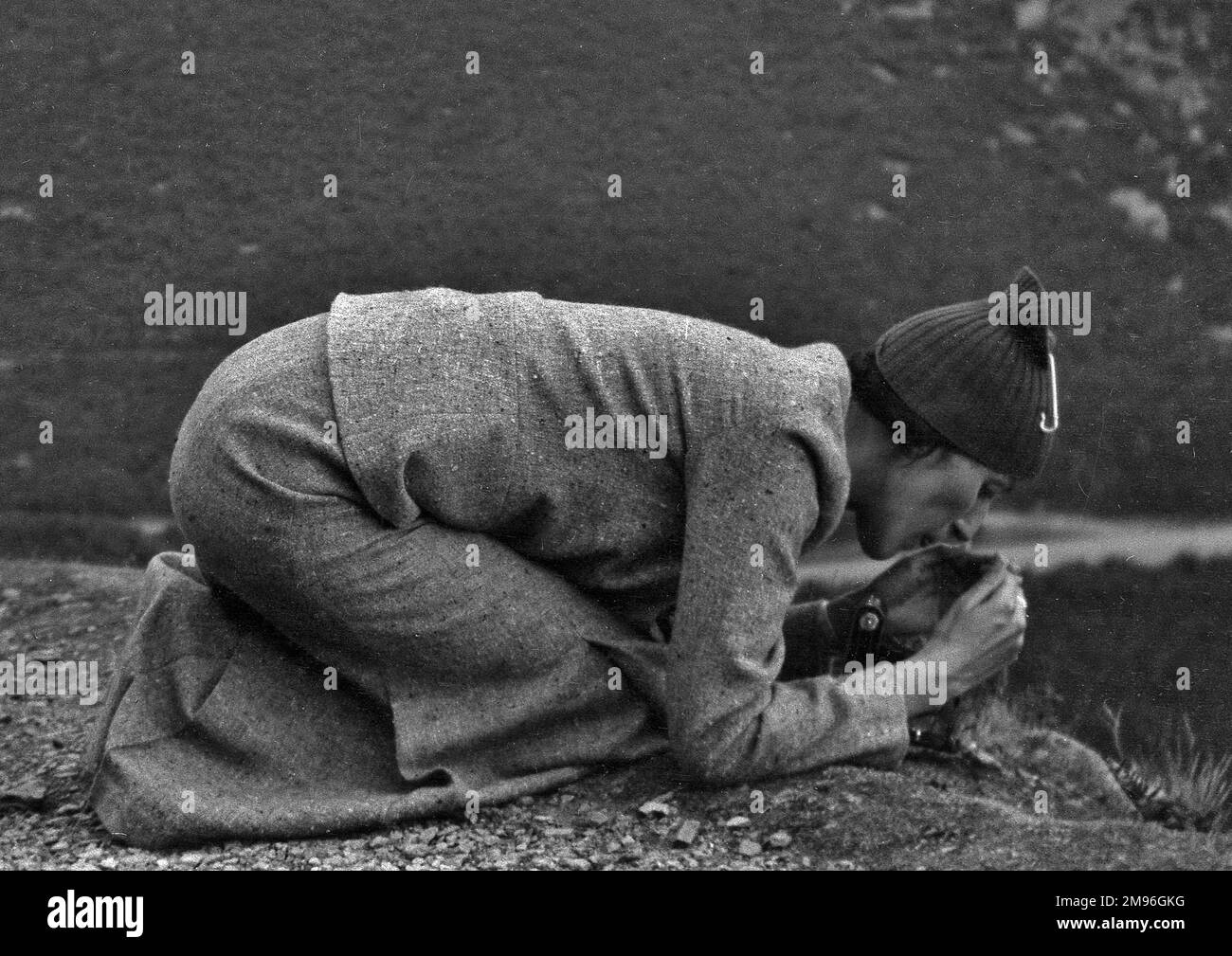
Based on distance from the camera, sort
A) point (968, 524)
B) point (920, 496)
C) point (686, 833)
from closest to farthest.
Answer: point (686, 833), point (920, 496), point (968, 524)

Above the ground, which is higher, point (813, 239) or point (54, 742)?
point (813, 239)

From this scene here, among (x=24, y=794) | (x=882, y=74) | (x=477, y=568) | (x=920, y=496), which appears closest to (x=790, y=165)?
(x=882, y=74)

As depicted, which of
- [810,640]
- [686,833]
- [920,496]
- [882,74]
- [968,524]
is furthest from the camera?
[882,74]

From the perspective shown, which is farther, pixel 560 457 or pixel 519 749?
pixel 519 749

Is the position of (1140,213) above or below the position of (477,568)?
above

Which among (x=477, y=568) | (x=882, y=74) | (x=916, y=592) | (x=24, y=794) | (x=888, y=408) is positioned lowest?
(x=24, y=794)

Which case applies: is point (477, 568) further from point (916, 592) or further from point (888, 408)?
point (916, 592)

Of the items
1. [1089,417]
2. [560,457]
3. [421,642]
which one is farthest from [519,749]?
[1089,417]

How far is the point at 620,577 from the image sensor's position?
279cm

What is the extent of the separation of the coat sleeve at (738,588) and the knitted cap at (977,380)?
24 cm

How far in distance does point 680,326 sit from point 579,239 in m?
1.38

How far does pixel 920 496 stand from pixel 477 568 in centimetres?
79

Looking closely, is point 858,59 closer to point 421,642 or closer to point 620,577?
point 620,577

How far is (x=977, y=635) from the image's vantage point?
2.88 metres
